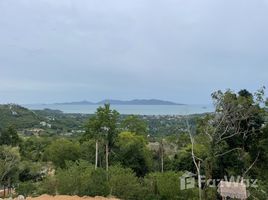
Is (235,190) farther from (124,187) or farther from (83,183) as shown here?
(83,183)

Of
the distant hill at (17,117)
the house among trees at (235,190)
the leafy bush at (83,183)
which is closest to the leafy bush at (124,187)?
the leafy bush at (83,183)

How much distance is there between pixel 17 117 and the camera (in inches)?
4063

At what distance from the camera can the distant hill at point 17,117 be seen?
9404 centimetres

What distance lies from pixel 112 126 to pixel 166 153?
8942 mm

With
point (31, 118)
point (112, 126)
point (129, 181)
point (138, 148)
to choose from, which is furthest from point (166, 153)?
point (31, 118)

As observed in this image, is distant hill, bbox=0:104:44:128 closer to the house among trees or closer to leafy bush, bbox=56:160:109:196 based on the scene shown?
leafy bush, bbox=56:160:109:196

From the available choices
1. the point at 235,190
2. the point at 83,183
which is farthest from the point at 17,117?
the point at 235,190

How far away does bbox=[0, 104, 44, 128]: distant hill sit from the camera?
94.0 m

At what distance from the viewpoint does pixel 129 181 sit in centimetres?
2008

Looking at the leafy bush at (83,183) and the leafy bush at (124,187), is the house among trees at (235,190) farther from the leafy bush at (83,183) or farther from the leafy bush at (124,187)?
the leafy bush at (83,183)

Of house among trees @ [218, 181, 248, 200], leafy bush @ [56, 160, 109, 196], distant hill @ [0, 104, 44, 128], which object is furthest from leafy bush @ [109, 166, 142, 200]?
distant hill @ [0, 104, 44, 128]

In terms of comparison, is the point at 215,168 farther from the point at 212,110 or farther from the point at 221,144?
the point at 212,110

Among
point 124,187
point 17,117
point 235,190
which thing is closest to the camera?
point 235,190

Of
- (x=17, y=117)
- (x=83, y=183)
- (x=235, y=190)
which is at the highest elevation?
(x=17, y=117)
